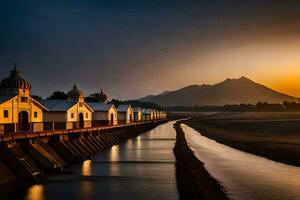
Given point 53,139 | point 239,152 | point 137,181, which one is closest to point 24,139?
point 53,139

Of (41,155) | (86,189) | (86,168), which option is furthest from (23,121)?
(86,189)

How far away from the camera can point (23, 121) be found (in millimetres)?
45562

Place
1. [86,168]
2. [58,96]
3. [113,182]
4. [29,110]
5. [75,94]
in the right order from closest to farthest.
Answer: [113,182] < [86,168] < [29,110] < [75,94] < [58,96]

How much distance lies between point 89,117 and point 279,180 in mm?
40854

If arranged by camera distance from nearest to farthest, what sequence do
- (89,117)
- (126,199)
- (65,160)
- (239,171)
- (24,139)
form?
(126,199) → (24,139) → (239,171) → (65,160) → (89,117)

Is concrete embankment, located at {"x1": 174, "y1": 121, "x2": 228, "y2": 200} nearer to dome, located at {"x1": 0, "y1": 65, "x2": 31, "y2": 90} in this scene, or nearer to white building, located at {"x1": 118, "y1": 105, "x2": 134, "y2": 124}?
dome, located at {"x1": 0, "y1": 65, "x2": 31, "y2": 90}

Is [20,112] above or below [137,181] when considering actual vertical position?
above

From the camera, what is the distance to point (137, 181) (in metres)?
36.1

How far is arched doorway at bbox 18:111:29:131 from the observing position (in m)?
44.4

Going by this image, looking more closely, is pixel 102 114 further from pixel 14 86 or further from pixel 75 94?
pixel 14 86

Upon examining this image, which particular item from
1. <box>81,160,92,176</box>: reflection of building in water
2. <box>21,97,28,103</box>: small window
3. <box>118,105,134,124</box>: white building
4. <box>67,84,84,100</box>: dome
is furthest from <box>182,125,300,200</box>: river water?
<box>118,105,134,124</box>: white building

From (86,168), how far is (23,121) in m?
9.55

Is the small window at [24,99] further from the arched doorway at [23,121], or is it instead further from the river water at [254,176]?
the river water at [254,176]

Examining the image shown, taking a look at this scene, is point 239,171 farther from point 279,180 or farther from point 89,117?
point 89,117
